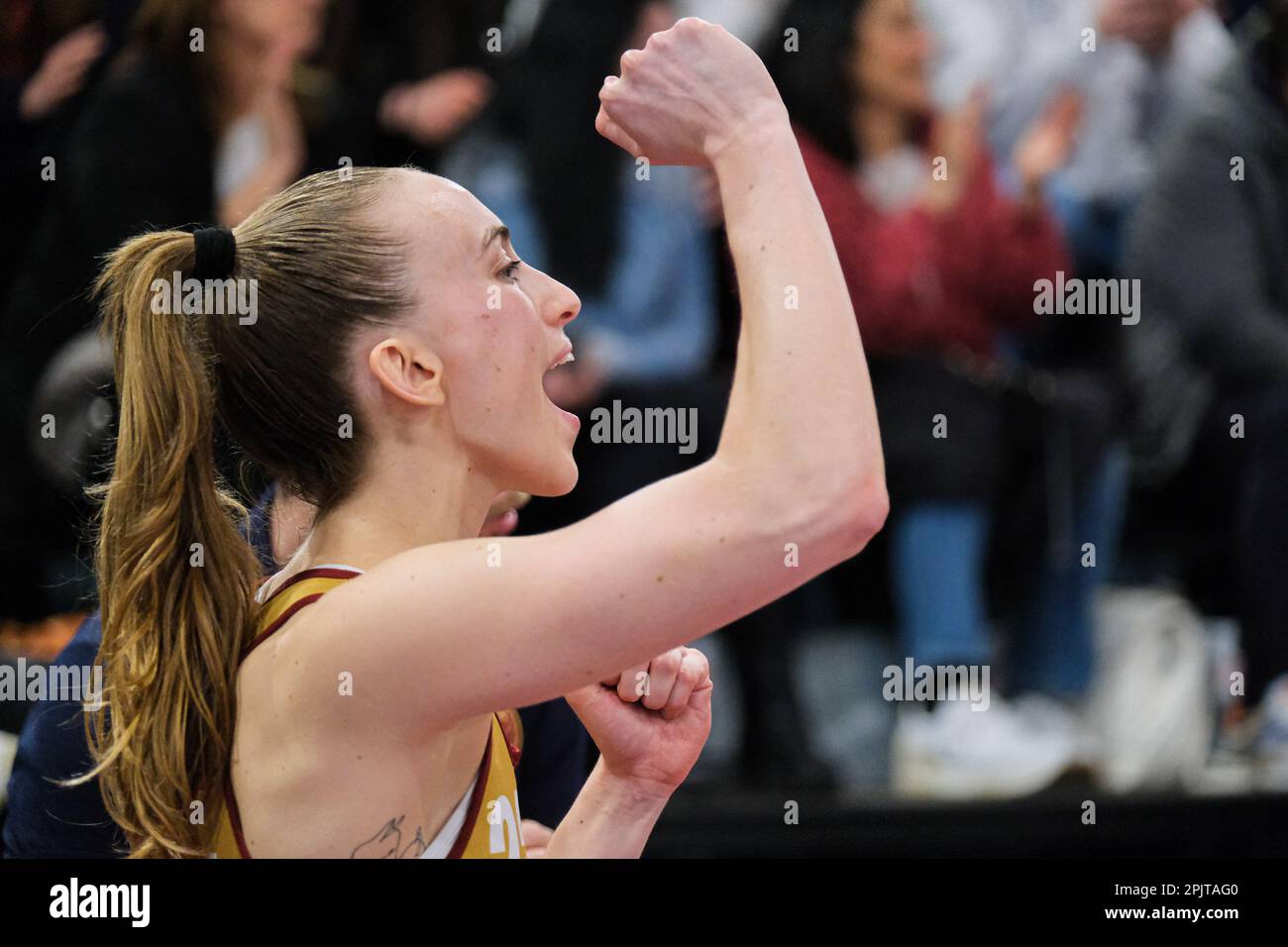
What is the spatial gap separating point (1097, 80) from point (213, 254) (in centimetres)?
374

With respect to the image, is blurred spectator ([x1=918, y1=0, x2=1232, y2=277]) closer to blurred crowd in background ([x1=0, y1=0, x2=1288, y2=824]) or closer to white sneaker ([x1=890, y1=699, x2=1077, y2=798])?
blurred crowd in background ([x1=0, y1=0, x2=1288, y2=824])

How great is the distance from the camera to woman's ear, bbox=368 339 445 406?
1.71m

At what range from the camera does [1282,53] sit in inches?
177

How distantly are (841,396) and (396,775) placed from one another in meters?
0.58

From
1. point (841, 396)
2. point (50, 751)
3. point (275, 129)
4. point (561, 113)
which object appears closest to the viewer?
point (841, 396)

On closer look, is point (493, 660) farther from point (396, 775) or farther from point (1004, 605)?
point (1004, 605)

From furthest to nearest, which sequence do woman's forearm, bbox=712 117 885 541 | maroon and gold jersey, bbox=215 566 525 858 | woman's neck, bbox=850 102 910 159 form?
woman's neck, bbox=850 102 910 159 → maroon and gold jersey, bbox=215 566 525 858 → woman's forearm, bbox=712 117 885 541

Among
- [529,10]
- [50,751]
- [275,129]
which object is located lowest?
[50,751]

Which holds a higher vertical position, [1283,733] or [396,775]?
[396,775]

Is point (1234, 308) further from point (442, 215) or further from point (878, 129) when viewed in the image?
point (442, 215)

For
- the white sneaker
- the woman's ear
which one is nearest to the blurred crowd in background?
the white sneaker

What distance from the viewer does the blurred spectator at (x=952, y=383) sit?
165 inches

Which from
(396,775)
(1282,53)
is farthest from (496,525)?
(1282,53)
